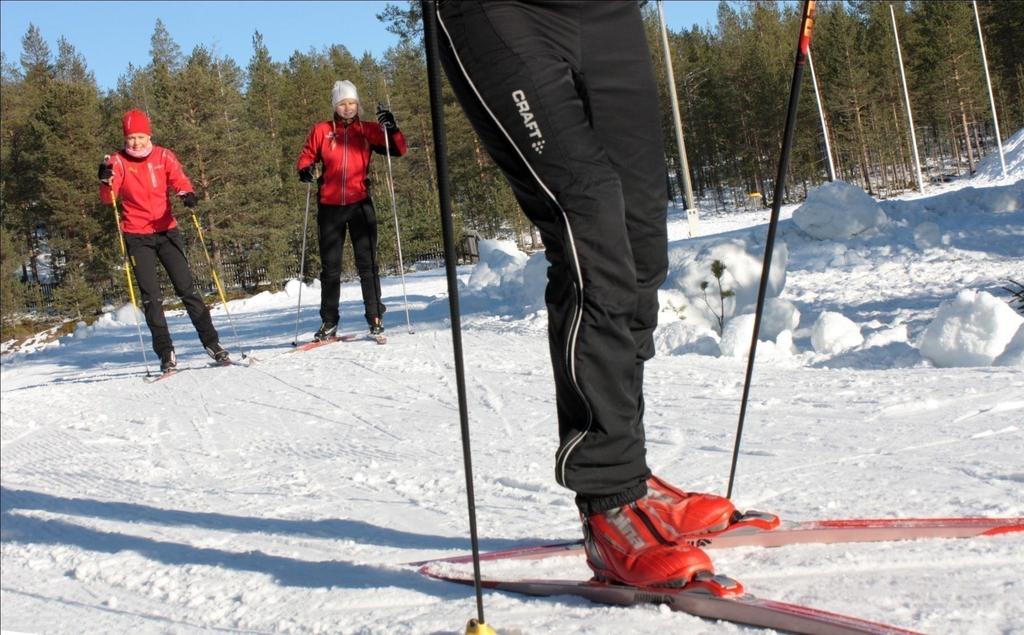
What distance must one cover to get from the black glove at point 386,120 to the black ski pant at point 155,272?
206cm

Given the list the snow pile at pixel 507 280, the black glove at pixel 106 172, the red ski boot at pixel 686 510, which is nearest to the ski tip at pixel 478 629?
the red ski boot at pixel 686 510

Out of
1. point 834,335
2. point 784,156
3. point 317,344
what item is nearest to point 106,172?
point 317,344

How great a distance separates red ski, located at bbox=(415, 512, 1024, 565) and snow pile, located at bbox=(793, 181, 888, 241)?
1137cm

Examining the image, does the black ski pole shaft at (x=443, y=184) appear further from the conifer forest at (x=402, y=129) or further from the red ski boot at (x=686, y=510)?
the conifer forest at (x=402, y=129)

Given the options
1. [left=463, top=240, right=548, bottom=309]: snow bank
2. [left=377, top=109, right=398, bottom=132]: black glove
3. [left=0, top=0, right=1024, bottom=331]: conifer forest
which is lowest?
[left=463, top=240, right=548, bottom=309]: snow bank

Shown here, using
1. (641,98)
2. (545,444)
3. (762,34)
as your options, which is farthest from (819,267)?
(762,34)

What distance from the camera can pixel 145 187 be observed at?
308 inches

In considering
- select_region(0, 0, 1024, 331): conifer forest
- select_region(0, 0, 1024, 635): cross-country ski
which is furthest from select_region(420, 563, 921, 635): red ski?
select_region(0, 0, 1024, 331): conifer forest

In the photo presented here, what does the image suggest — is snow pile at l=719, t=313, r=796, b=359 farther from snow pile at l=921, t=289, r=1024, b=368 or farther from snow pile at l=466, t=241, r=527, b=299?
snow pile at l=466, t=241, r=527, b=299

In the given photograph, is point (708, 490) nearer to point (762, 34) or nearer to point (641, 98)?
point (641, 98)

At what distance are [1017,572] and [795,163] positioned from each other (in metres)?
56.4

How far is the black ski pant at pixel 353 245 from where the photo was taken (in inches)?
324

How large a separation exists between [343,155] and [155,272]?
6.41 feet

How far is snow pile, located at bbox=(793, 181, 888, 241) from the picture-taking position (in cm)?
1284
